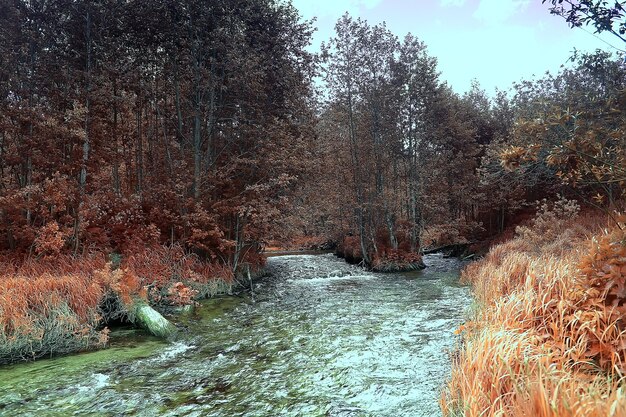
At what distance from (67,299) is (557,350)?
8122mm

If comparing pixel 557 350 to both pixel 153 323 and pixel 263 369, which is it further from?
pixel 153 323

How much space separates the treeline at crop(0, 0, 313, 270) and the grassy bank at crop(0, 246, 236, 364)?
3.08 ft

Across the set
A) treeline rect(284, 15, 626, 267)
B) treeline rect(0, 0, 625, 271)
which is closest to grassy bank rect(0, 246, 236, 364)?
treeline rect(0, 0, 625, 271)

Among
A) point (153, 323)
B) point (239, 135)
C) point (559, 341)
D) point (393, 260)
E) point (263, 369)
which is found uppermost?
point (239, 135)

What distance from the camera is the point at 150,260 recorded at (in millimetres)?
11906

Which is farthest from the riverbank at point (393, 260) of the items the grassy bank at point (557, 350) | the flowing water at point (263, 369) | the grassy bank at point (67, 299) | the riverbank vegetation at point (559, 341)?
the grassy bank at point (557, 350)

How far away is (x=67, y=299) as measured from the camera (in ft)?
23.8

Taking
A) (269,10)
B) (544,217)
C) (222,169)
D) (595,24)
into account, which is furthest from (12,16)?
(544,217)

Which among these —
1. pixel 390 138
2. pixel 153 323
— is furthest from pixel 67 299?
pixel 390 138

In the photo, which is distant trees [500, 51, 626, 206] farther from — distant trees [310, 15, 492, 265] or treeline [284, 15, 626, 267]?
distant trees [310, 15, 492, 265]

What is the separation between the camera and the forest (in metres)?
4.19

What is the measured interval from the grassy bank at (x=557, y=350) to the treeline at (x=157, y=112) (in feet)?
31.0

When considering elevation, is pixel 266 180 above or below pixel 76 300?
above

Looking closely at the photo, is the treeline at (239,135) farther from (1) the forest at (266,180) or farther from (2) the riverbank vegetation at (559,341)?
(2) the riverbank vegetation at (559,341)
